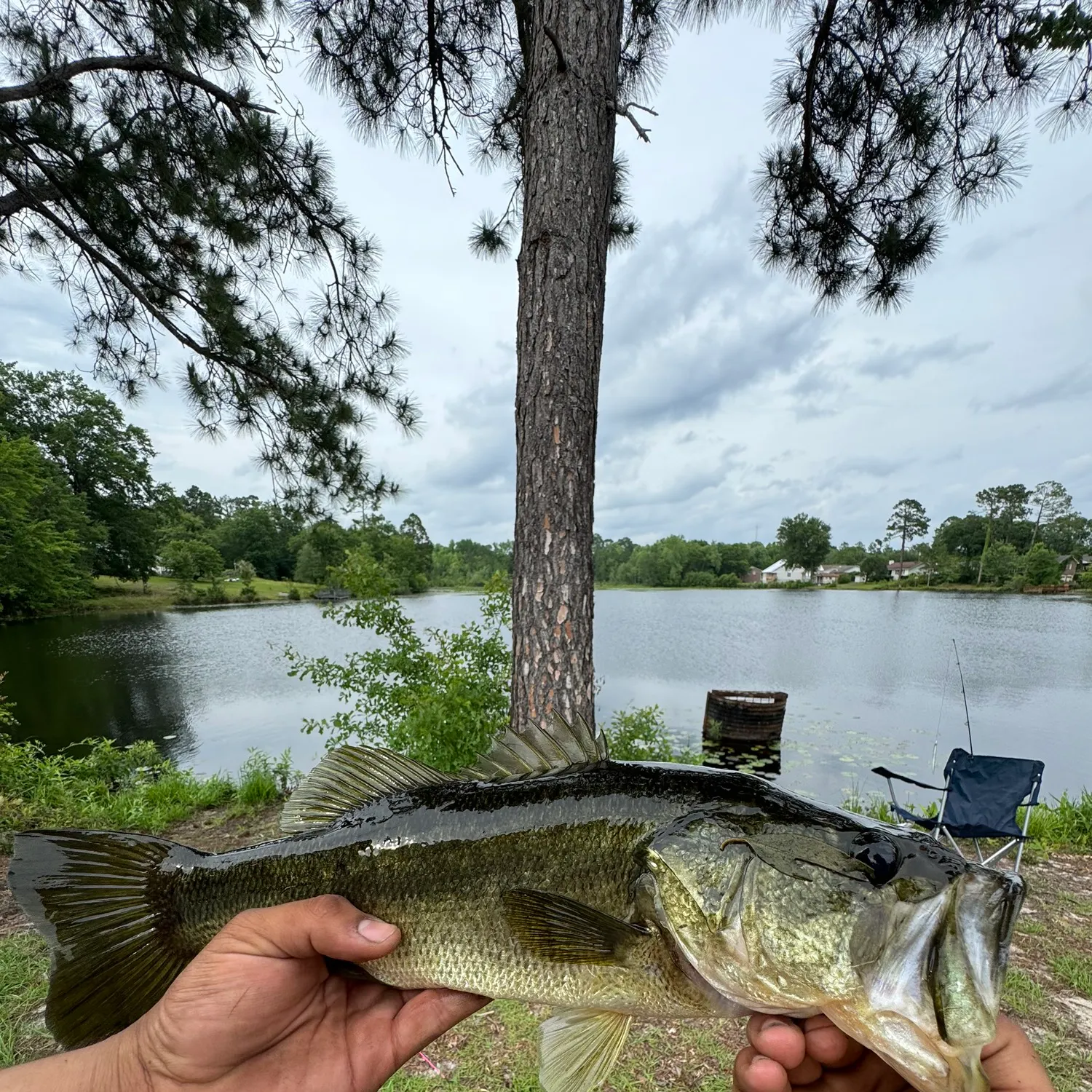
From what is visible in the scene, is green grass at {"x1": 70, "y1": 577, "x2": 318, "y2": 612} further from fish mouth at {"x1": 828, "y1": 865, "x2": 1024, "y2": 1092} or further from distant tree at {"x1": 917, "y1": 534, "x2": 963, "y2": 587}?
distant tree at {"x1": 917, "y1": 534, "x2": 963, "y2": 587}

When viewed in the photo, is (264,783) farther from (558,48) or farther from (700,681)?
(700,681)

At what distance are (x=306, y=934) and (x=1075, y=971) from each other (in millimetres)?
4532

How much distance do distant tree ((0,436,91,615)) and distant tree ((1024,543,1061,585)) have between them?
2720 inches

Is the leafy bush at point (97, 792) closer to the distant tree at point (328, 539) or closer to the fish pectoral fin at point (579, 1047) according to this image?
the distant tree at point (328, 539)

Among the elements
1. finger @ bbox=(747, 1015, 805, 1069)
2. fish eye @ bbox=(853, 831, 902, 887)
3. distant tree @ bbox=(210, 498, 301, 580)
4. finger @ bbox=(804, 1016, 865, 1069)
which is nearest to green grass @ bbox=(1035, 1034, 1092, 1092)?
finger @ bbox=(804, 1016, 865, 1069)

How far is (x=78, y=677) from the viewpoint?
52.2 ft

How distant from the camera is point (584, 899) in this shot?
137cm

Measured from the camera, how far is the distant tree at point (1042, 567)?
50.5 m

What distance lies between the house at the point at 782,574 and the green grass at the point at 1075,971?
7569cm

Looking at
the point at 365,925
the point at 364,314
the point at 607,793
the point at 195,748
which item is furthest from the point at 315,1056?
the point at 195,748

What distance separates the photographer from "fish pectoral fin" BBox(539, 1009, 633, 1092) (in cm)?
135

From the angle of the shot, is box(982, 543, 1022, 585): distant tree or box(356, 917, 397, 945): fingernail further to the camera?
box(982, 543, 1022, 585): distant tree

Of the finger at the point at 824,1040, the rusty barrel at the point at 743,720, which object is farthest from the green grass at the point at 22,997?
the rusty barrel at the point at 743,720

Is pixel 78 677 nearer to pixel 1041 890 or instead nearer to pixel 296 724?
pixel 296 724
